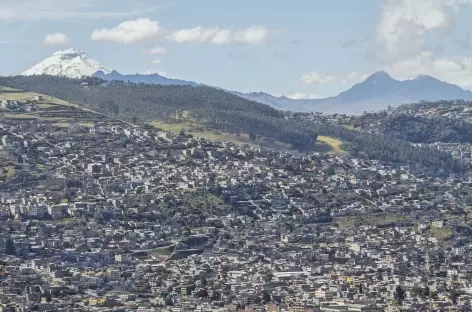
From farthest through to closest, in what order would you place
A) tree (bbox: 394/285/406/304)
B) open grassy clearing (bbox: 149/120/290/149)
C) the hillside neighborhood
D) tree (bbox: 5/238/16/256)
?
1. open grassy clearing (bbox: 149/120/290/149)
2. tree (bbox: 5/238/16/256)
3. the hillside neighborhood
4. tree (bbox: 394/285/406/304)

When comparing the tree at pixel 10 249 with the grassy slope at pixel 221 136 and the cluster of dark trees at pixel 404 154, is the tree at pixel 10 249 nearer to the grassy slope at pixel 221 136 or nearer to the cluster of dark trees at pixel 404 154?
the grassy slope at pixel 221 136

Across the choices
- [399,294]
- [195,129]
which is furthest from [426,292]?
[195,129]

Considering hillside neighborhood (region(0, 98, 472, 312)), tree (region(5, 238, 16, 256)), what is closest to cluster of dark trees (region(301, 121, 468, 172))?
hillside neighborhood (region(0, 98, 472, 312))

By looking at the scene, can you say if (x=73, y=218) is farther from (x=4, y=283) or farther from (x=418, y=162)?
(x=418, y=162)

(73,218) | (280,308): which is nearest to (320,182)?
(73,218)

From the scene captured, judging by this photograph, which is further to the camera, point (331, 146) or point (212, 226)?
point (331, 146)

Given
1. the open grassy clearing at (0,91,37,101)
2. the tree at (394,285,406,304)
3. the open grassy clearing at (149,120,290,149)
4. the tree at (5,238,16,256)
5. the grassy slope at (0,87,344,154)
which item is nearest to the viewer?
the tree at (394,285,406,304)

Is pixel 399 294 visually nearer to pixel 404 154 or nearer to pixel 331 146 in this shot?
pixel 404 154

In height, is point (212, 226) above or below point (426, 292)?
below

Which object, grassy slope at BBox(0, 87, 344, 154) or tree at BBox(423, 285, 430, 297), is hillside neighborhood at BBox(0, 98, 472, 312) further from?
grassy slope at BBox(0, 87, 344, 154)
